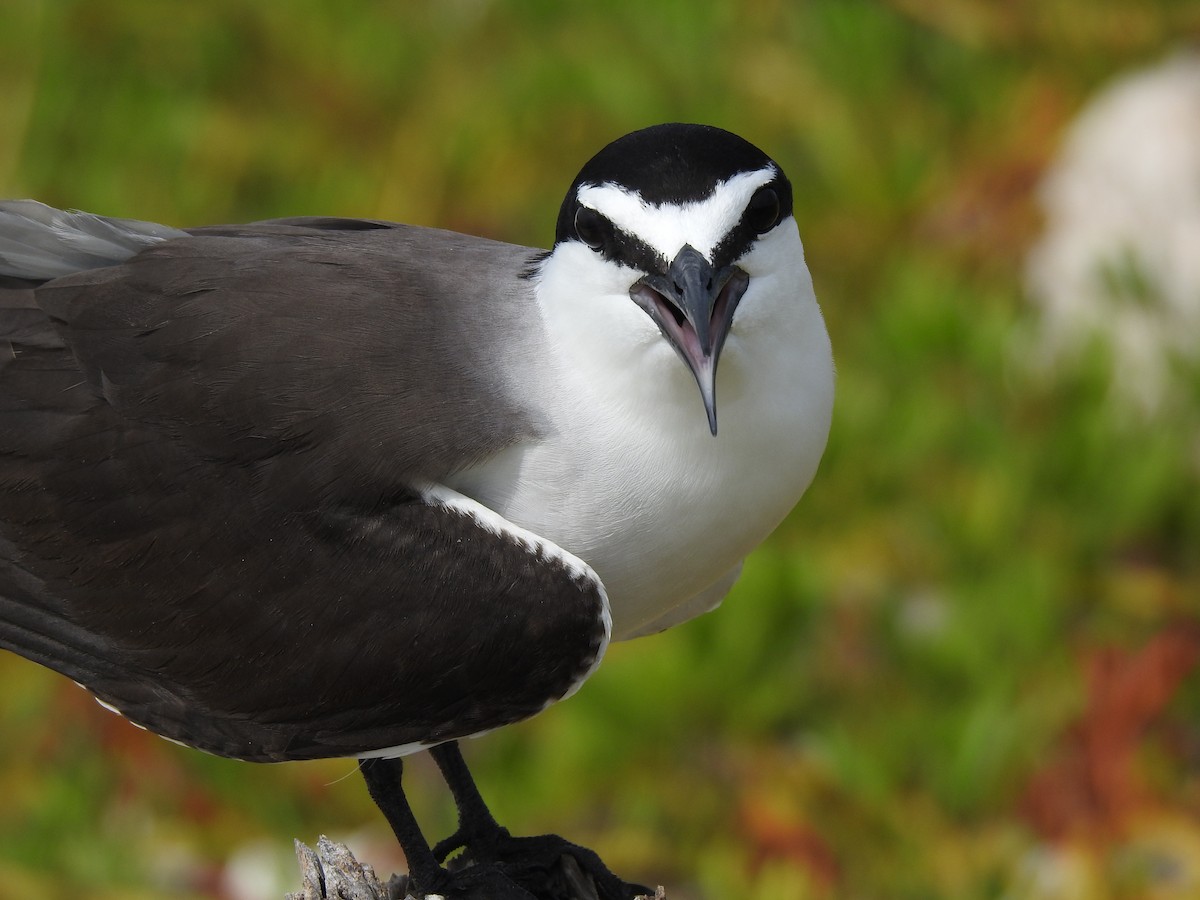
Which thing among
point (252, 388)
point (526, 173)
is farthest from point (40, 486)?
point (526, 173)

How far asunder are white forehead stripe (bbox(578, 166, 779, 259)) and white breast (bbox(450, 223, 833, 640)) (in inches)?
5.4

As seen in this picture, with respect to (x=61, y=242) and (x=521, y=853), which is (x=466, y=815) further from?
(x=61, y=242)

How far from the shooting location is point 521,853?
173 inches

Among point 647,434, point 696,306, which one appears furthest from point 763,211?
point 647,434

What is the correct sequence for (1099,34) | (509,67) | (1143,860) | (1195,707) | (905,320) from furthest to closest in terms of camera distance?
(509,67) → (1099,34) → (905,320) → (1195,707) → (1143,860)

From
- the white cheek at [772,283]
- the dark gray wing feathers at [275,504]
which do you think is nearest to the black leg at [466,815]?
the dark gray wing feathers at [275,504]

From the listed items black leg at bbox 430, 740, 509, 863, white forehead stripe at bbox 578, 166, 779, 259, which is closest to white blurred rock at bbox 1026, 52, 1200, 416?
black leg at bbox 430, 740, 509, 863

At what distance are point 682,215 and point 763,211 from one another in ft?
0.69

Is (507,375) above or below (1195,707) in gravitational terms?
above

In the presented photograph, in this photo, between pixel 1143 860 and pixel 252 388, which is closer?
pixel 252 388

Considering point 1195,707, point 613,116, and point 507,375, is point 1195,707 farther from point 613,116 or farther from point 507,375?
point 613,116

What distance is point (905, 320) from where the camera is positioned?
757 cm

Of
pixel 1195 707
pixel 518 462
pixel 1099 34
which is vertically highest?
pixel 1099 34

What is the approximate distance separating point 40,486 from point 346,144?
228 inches
